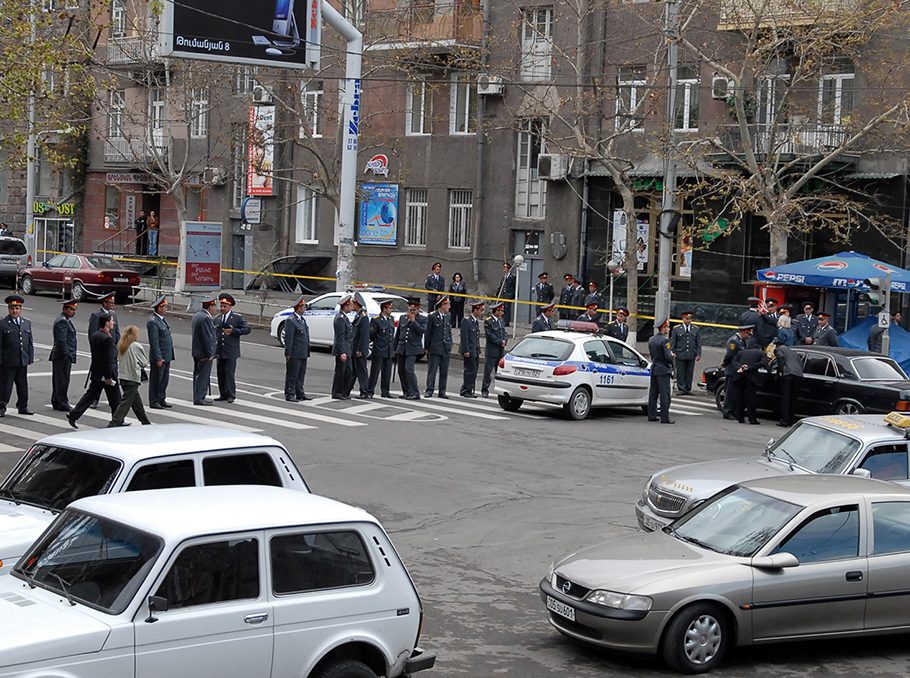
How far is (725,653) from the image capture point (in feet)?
26.6

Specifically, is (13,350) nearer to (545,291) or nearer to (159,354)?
(159,354)

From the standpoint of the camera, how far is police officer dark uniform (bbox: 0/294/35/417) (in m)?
17.7

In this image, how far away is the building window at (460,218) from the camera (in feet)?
124

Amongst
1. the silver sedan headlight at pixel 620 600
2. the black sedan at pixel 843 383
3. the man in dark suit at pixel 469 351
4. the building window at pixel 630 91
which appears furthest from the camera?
the building window at pixel 630 91

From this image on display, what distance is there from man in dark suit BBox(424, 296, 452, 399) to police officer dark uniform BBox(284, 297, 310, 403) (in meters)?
2.57

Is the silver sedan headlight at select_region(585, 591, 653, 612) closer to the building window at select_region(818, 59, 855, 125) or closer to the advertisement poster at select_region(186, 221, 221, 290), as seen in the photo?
the building window at select_region(818, 59, 855, 125)

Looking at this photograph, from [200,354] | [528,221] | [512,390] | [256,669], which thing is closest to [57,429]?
[200,354]

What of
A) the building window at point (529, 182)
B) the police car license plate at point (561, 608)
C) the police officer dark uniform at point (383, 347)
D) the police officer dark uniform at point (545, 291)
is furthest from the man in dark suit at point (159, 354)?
the building window at point (529, 182)

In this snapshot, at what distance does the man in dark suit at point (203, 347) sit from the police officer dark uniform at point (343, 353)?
2432mm

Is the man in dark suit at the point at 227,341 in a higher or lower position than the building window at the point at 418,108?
lower

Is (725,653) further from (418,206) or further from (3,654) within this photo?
(418,206)

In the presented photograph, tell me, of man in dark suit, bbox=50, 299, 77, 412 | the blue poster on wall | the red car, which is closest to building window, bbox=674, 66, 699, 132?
the blue poster on wall

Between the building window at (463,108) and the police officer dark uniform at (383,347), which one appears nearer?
the police officer dark uniform at (383,347)

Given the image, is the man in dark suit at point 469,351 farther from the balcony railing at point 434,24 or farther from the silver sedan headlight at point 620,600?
the balcony railing at point 434,24
